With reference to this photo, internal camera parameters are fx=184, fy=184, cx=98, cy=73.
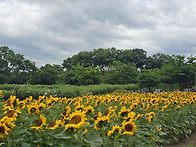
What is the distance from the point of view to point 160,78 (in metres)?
23.6

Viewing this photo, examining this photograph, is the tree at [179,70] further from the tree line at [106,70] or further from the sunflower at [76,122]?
the sunflower at [76,122]

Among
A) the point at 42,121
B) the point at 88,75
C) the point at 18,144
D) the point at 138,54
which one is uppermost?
the point at 138,54

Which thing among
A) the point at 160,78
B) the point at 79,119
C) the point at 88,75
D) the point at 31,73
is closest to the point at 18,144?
the point at 79,119

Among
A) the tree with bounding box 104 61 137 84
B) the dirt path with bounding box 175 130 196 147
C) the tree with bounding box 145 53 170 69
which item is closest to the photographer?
the dirt path with bounding box 175 130 196 147

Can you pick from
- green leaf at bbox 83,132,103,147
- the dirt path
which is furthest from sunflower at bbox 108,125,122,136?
the dirt path

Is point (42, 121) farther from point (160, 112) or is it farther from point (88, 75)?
point (88, 75)

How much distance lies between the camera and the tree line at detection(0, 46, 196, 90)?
22.5m

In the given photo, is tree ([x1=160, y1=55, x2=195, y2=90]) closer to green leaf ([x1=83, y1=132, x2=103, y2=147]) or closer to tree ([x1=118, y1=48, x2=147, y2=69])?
green leaf ([x1=83, y1=132, x2=103, y2=147])

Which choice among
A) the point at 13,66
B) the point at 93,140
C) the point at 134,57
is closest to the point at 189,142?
the point at 93,140

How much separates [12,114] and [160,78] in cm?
2348

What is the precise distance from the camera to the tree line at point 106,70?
73.9 feet

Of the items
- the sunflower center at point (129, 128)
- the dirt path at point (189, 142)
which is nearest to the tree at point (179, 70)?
the dirt path at point (189, 142)

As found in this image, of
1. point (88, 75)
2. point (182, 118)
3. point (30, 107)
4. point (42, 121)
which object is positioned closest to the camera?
point (42, 121)

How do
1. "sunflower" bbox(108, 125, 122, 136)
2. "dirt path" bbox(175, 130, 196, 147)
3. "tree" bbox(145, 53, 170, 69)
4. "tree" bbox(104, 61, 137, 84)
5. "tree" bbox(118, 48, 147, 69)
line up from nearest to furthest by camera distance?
"sunflower" bbox(108, 125, 122, 136)
"dirt path" bbox(175, 130, 196, 147)
"tree" bbox(104, 61, 137, 84)
"tree" bbox(118, 48, 147, 69)
"tree" bbox(145, 53, 170, 69)
